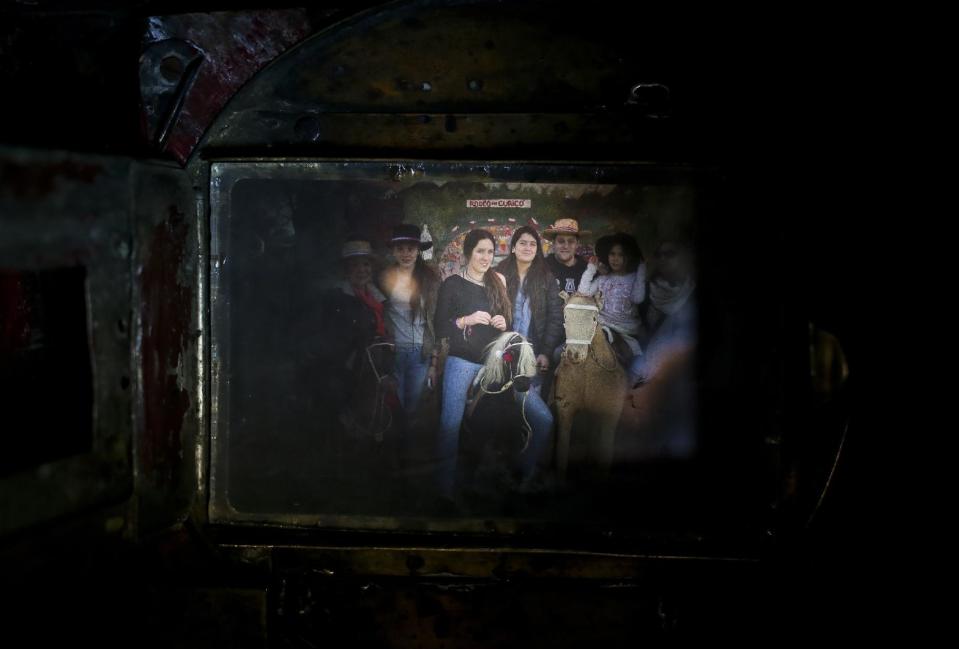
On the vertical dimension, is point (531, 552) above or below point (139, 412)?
below

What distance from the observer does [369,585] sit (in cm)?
112

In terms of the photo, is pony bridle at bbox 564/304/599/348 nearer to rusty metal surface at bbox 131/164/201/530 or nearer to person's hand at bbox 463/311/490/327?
person's hand at bbox 463/311/490/327

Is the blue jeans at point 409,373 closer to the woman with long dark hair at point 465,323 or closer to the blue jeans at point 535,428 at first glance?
the woman with long dark hair at point 465,323

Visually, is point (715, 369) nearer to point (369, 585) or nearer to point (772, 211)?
point (772, 211)

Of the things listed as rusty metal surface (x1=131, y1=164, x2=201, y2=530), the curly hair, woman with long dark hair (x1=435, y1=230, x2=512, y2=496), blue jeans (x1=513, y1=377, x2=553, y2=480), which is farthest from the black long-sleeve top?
rusty metal surface (x1=131, y1=164, x2=201, y2=530)

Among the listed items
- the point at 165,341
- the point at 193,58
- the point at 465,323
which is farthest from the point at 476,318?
the point at 193,58

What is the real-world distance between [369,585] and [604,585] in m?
0.43

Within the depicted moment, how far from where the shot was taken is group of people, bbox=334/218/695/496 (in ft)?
3.57

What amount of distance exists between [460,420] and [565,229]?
0.39m

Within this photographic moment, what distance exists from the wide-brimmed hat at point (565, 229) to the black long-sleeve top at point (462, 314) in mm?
156

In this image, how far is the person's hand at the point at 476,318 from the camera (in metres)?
1.10

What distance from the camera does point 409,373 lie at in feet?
3.64

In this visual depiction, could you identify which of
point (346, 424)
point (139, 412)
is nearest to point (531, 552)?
point (346, 424)

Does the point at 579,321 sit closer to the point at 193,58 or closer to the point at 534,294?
the point at 534,294
